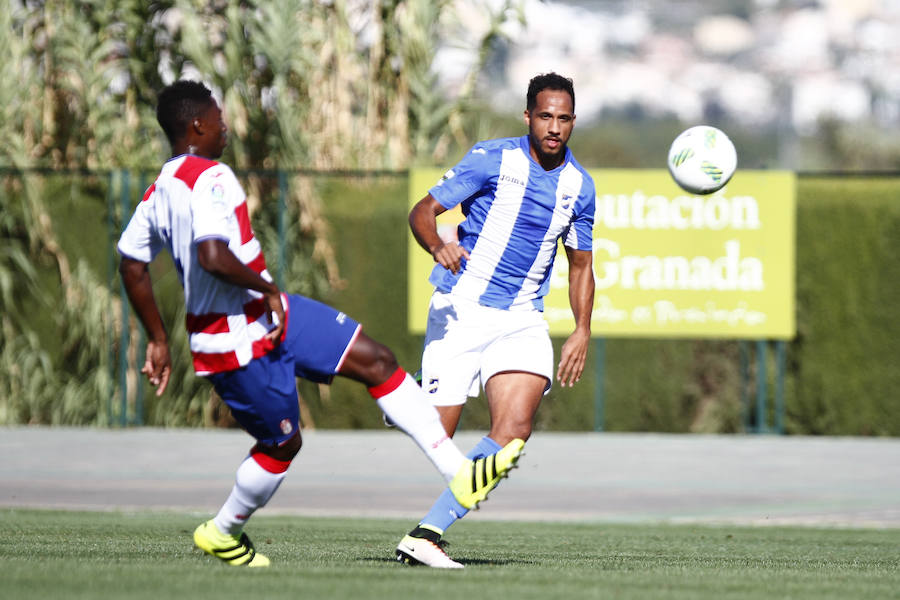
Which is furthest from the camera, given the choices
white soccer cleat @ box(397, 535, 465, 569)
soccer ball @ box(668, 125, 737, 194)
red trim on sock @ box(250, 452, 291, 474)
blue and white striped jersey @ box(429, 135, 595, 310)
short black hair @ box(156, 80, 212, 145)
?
soccer ball @ box(668, 125, 737, 194)

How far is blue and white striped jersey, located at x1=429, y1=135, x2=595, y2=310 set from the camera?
8.02 m

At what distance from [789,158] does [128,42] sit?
231 feet

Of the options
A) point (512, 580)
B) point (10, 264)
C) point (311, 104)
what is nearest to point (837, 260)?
point (311, 104)

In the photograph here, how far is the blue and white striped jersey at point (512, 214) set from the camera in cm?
802

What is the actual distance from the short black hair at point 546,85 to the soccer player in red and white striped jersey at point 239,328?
5.56 ft

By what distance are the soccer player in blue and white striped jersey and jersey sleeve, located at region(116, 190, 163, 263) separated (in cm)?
144

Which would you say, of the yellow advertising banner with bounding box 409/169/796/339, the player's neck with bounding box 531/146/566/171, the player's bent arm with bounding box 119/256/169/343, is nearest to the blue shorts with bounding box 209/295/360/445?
the player's bent arm with bounding box 119/256/169/343

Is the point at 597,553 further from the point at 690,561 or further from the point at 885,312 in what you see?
the point at 885,312

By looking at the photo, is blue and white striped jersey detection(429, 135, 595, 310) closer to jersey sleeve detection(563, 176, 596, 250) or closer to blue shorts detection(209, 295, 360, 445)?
jersey sleeve detection(563, 176, 596, 250)

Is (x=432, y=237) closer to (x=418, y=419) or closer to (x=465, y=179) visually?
(x=465, y=179)

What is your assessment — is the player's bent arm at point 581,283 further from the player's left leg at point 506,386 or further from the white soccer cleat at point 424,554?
the white soccer cleat at point 424,554

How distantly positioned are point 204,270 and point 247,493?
1.04 metres

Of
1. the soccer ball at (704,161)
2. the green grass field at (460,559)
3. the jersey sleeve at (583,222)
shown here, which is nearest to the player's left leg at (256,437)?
the green grass field at (460,559)

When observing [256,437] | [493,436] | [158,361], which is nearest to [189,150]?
[158,361]
